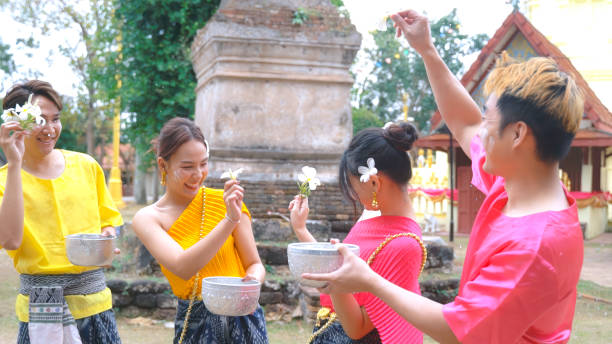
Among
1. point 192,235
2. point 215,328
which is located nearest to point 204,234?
point 192,235

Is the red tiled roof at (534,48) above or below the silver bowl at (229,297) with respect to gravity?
above

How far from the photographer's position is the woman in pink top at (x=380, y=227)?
7.27 ft

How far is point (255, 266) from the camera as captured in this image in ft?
8.93

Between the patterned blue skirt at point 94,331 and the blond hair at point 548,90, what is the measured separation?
2154 millimetres

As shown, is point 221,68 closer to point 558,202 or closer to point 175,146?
point 175,146

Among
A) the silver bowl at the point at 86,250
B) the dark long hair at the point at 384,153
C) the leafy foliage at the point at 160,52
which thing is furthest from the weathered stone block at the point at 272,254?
the leafy foliage at the point at 160,52

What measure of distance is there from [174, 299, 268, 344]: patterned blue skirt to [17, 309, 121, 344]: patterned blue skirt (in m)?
0.49

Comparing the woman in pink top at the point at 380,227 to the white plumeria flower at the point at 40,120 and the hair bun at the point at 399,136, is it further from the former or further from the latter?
the white plumeria flower at the point at 40,120

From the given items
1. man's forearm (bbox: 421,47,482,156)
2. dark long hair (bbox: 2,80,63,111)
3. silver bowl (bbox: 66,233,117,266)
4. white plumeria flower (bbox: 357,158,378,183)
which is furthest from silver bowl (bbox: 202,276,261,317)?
dark long hair (bbox: 2,80,63,111)

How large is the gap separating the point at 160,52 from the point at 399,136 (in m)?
9.45

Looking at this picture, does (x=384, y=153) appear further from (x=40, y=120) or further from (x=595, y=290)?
(x=595, y=290)

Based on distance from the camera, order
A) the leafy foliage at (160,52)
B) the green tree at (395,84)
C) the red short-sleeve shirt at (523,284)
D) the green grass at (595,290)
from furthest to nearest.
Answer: the green tree at (395,84)
the leafy foliage at (160,52)
the green grass at (595,290)
the red short-sleeve shirt at (523,284)

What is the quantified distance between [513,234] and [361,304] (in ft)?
2.66

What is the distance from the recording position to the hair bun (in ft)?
7.83
